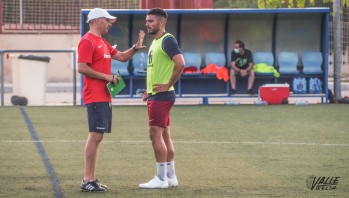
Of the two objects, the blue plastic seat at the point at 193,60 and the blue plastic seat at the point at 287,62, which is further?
the blue plastic seat at the point at 287,62

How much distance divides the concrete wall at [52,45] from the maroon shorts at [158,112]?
2883cm

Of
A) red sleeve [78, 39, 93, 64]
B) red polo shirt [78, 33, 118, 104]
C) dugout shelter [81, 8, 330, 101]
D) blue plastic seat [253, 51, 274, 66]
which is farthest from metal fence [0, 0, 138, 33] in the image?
red sleeve [78, 39, 93, 64]

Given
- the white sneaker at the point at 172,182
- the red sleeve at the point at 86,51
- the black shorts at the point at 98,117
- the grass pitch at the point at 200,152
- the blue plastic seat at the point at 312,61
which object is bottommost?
the grass pitch at the point at 200,152

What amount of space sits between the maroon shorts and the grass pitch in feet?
2.36

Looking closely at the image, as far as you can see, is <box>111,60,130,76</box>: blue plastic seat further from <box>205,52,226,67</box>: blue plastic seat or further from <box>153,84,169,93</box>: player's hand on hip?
<box>153,84,169,93</box>: player's hand on hip

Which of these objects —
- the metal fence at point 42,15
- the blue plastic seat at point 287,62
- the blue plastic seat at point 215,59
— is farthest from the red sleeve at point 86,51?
the metal fence at point 42,15

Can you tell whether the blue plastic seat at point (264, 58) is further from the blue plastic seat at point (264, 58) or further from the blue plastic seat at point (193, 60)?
the blue plastic seat at point (193, 60)

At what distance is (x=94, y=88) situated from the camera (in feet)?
37.0

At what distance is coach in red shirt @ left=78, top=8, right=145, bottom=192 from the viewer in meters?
11.2

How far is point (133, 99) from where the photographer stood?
1086 inches

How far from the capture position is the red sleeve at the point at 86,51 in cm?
1118

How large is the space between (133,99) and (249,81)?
120 inches

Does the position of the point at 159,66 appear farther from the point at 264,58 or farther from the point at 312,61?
the point at 312,61

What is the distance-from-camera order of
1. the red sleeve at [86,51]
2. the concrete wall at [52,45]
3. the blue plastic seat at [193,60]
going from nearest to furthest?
1. the red sleeve at [86,51]
2. the blue plastic seat at [193,60]
3. the concrete wall at [52,45]
